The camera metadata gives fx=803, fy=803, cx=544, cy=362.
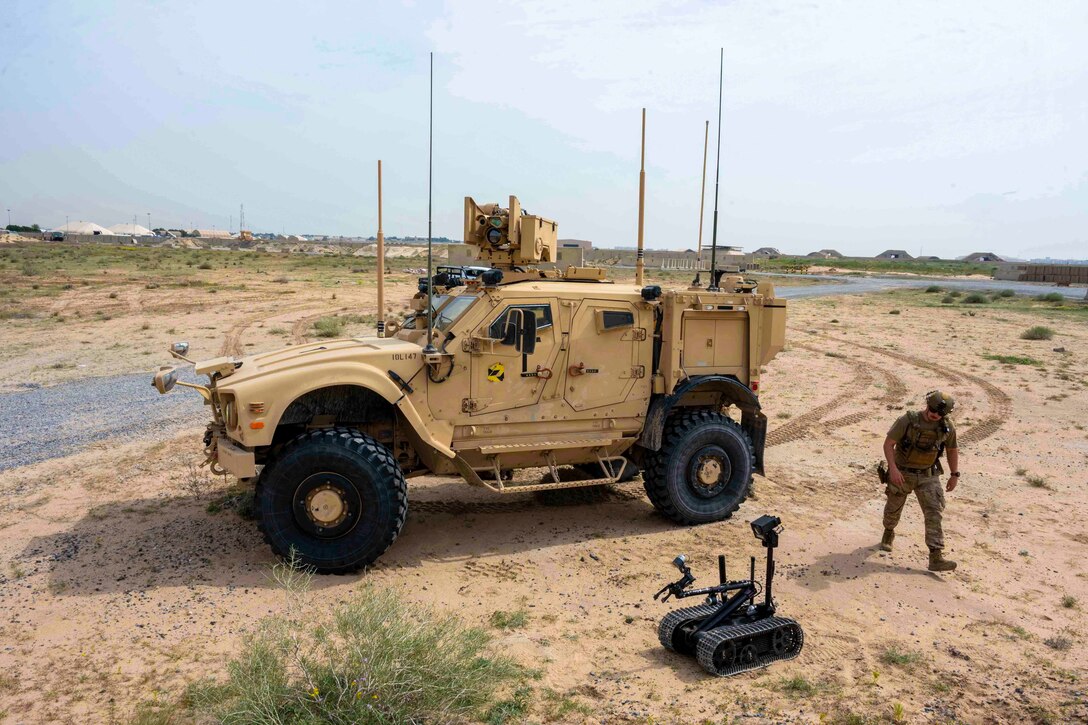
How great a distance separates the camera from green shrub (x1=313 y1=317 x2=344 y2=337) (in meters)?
19.5

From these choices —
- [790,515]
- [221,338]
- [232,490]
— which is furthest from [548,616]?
[221,338]

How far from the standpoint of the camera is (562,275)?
7.78 meters

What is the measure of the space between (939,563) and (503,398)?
3.84m

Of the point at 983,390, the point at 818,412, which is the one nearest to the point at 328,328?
the point at 818,412

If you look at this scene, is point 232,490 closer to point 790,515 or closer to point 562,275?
point 562,275

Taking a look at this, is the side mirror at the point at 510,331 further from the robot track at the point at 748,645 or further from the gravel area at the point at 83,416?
the gravel area at the point at 83,416

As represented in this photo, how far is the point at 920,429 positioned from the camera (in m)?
6.70

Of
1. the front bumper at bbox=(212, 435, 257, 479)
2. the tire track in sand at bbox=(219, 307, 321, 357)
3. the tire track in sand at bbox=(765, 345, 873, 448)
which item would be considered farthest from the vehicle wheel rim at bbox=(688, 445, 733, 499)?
the tire track in sand at bbox=(219, 307, 321, 357)

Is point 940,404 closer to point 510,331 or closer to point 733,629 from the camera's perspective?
point 733,629

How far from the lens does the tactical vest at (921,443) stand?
6660 millimetres

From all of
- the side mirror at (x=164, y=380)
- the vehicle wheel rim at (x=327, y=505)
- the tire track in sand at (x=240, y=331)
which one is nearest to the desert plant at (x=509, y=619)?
the vehicle wheel rim at (x=327, y=505)

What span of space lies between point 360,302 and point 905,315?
64.8ft

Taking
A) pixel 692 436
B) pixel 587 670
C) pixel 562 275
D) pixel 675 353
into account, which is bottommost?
pixel 587 670

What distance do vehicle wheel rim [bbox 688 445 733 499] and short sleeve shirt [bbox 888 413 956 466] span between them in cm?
153
